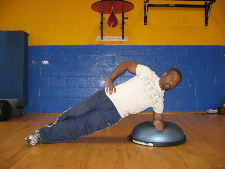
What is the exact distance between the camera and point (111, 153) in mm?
2664

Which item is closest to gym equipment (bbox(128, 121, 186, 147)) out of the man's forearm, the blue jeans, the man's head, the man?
the man

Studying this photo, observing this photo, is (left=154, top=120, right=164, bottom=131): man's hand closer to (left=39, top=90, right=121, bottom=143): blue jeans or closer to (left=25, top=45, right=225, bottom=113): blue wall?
(left=39, top=90, right=121, bottom=143): blue jeans

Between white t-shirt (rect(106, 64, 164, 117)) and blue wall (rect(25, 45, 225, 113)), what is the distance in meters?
2.68

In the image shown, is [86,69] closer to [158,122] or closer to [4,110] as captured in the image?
[4,110]

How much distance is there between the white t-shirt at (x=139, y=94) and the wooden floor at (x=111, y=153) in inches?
17.7

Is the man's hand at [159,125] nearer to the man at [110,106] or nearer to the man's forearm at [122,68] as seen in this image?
the man at [110,106]

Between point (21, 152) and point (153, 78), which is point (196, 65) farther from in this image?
point (21, 152)

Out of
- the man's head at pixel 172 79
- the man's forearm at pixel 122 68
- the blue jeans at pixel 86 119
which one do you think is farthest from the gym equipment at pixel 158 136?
the man's forearm at pixel 122 68

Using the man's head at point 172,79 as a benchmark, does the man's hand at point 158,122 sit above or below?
below

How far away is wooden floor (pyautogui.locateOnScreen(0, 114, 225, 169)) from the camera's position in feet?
7.52

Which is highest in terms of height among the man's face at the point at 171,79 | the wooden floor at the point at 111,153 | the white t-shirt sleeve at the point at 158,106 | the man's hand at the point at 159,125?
the man's face at the point at 171,79

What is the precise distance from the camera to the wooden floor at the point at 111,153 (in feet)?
7.52

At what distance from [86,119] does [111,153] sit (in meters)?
0.46

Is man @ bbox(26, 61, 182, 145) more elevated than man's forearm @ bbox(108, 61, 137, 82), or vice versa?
man's forearm @ bbox(108, 61, 137, 82)
